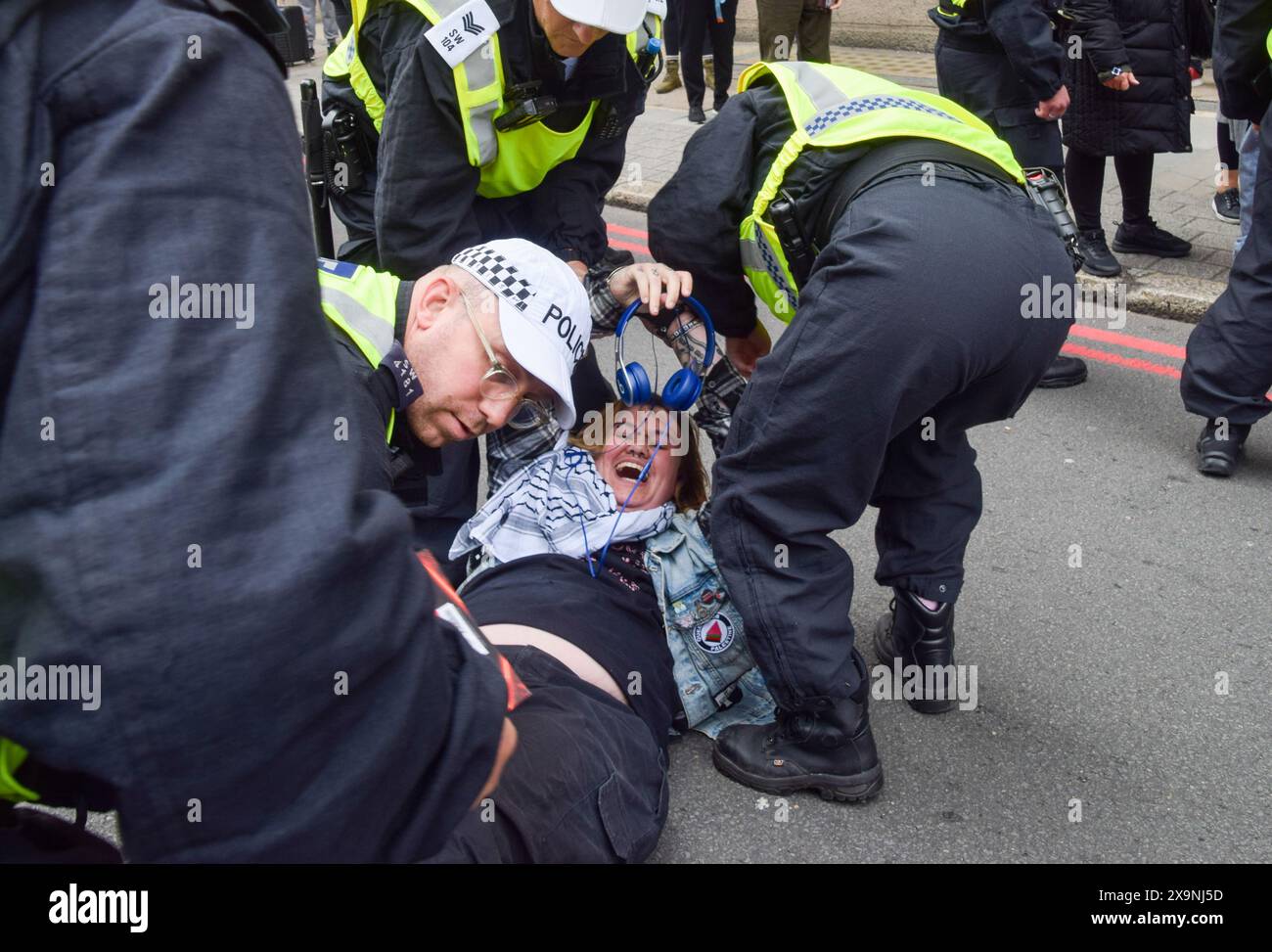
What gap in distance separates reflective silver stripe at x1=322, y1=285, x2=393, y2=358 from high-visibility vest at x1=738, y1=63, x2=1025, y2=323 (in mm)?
780

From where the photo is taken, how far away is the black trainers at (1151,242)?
5.11 metres

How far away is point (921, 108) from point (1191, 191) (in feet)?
14.5

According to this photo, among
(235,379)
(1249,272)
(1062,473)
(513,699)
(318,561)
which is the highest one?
(235,379)

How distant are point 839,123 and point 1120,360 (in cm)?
286

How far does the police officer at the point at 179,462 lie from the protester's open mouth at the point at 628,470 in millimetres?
2120

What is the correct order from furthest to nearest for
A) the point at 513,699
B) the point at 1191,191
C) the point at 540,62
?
the point at 1191,191
the point at 540,62
the point at 513,699

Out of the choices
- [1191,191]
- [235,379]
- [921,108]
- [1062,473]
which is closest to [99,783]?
[235,379]

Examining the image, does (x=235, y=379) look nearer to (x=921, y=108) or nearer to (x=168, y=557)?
(x=168, y=557)

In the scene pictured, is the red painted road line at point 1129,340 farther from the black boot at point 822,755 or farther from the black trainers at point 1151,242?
the black boot at point 822,755

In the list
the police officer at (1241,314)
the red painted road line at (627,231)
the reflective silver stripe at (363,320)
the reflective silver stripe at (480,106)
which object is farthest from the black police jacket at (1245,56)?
the red painted road line at (627,231)

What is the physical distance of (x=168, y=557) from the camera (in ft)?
2.35

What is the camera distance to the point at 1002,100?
13.9 ft

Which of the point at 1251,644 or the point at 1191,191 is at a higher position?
the point at 1191,191

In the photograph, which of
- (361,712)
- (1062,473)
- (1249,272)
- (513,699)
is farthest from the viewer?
(1062,473)
